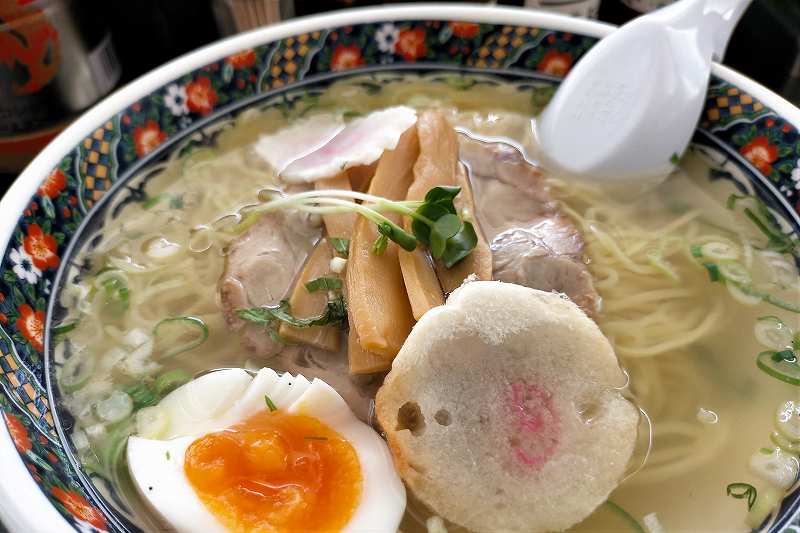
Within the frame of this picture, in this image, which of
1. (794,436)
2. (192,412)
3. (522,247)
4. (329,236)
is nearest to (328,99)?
(329,236)

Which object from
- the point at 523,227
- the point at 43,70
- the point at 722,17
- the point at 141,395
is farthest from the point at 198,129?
the point at 722,17

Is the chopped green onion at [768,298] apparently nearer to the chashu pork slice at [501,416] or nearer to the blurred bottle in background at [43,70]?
the chashu pork slice at [501,416]

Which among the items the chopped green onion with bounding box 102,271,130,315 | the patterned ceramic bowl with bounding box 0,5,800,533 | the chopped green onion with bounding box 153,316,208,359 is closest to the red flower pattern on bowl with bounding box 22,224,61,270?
the patterned ceramic bowl with bounding box 0,5,800,533

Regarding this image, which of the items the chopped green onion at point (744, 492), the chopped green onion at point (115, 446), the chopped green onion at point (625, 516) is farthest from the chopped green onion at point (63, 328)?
the chopped green onion at point (744, 492)

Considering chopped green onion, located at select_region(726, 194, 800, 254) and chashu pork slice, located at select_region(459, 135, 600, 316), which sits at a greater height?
chashu pork slice, located at select_region(459, 135, 600, 316)

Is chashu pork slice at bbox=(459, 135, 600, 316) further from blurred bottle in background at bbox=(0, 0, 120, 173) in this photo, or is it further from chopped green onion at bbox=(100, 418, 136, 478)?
blurred bottle in background at bbox=(0, 0, 120, 173)

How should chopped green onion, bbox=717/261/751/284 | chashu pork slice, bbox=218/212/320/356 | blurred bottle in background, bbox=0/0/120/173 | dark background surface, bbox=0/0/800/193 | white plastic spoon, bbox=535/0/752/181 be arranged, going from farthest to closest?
dark background surface, bbox=0/0/800/193 → blurred bottle in background, bbox=0/0/120/173 → white plastic spoon, bbox=535/0/752/181 → chopped green onion, bbox=717/261/751/284 → chashu pork slice, bbox=218/212/320/356

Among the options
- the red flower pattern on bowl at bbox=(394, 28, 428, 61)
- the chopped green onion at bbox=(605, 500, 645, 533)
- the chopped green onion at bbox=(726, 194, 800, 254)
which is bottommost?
the chopped green onion at bbox=(605, 500, 645, 533)

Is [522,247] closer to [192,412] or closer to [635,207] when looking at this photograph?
[635,207]
